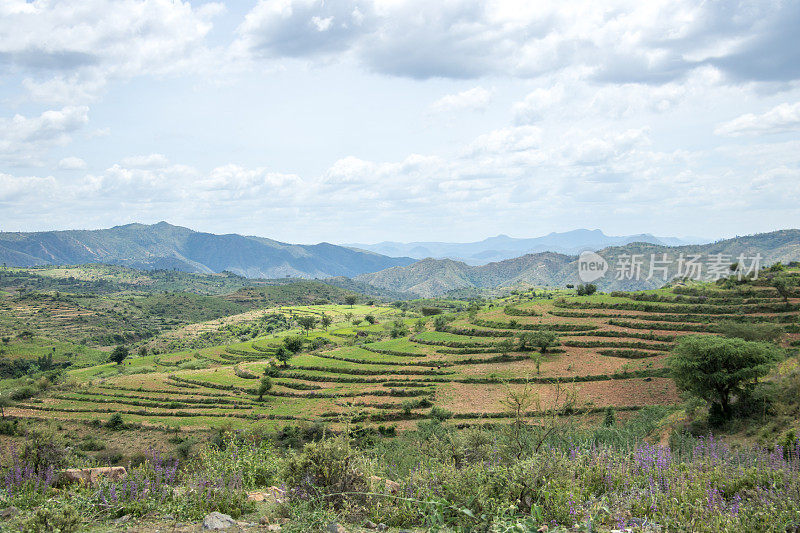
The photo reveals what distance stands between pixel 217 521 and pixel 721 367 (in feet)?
100

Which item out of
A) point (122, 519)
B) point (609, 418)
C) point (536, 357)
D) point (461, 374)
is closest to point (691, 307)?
point (536, 357)

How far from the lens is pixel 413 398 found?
51.8 meters

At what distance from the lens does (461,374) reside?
58.6 meters

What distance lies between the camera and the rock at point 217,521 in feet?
21.5

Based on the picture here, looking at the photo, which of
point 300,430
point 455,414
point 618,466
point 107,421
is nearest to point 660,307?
point 455,414

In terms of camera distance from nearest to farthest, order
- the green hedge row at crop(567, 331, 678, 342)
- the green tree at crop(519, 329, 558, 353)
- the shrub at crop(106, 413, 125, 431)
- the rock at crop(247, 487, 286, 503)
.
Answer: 1. the rock at crop(247, 487, 286, 503)
2. the shrub at crop(106, 413, 125, 431)
3. the green hedge row at crop(567, 331, 678, 342)
4. the green tree at crop(519, 329, 558, 353)

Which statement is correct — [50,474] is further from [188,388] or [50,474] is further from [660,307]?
[660,307]

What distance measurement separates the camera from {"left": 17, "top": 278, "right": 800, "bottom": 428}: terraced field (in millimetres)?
48594

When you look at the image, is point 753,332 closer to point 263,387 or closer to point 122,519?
point 122,519

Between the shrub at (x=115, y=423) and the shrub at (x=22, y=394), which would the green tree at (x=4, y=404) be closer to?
the shrub at (x=22, y=394)

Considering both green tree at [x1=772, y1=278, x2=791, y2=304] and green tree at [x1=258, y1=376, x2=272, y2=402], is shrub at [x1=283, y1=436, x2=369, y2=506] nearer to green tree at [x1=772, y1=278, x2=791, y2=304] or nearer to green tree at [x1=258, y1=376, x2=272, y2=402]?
green tree at [x1=258, y1=376, x2=272, y2=402]

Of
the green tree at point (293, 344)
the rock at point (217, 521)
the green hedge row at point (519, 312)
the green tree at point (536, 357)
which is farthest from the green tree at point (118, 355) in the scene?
the rock at point (217, 521)

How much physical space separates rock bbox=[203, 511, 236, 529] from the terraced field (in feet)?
124

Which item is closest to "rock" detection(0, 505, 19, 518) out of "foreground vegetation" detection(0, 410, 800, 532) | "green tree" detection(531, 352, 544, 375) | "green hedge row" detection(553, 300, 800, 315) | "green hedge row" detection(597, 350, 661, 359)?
"foreground vegetation" detection(0, 410, 800, 532)
